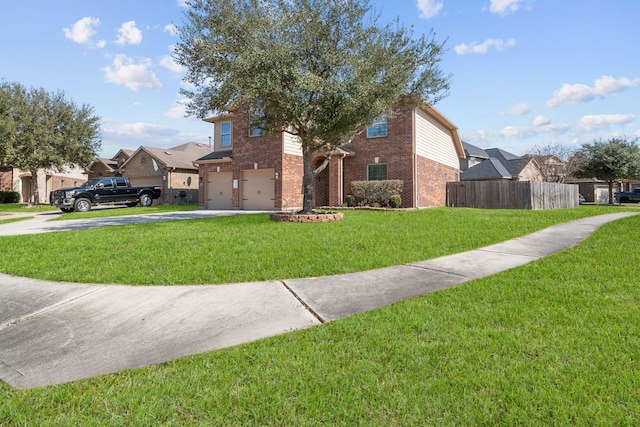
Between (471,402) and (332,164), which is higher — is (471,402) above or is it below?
below

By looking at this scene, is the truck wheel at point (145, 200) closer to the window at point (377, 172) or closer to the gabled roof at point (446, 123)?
the window at point (377, 172)

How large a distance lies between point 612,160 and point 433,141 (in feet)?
64.6

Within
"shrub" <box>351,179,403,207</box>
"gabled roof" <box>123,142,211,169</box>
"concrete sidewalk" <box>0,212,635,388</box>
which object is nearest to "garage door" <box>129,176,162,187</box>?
"gabled roof" <box>123,142,211,169</box>

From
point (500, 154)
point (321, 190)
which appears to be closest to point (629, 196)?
point (500, 154)

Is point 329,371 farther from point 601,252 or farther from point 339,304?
point 601,252

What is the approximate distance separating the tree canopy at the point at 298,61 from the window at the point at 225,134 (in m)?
9.81

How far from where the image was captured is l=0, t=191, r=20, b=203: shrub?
31.1 metres

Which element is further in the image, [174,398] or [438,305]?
[438,305]

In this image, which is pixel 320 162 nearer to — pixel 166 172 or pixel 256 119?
pixel 256 119

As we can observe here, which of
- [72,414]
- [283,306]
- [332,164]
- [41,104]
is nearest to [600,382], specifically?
[283,306]

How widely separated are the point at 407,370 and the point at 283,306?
1.91 metres

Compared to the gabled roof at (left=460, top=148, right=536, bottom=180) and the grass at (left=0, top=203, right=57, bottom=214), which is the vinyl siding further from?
the grass at (left=0, top=203, right=57, bottom=214)

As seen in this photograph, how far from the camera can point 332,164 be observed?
64.2 ft

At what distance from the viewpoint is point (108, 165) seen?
33.2m
